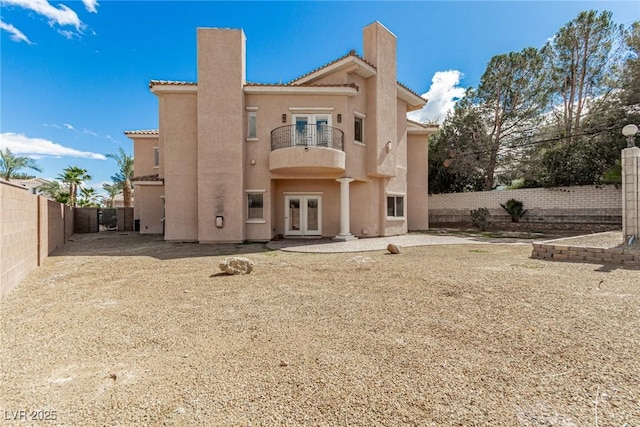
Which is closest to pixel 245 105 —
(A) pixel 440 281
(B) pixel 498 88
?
(A) pixel 440 281

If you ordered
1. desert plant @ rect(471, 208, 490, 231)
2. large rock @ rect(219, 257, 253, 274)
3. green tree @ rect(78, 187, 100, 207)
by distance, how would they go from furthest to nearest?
green tree @ rect(78, 187, 100, 207) < desert plant @ rect(471, 208, 490, 231) < large rock @ rect(219, 257, 253, 274)

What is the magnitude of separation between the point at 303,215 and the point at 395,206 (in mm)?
5744

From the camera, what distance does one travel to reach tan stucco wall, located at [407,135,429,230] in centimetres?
2114

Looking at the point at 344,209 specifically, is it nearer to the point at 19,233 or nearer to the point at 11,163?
the point at 19,233

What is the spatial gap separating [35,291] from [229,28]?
44.4 feet

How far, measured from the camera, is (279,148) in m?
14.4

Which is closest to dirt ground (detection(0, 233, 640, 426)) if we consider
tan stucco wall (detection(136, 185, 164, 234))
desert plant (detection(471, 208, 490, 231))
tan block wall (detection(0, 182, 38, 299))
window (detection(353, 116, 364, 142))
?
tan block wall (detection(0, 182, 38, 299))

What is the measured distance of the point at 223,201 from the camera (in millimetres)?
13977

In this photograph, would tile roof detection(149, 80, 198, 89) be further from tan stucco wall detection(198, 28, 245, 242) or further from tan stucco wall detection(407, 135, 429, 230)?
tan stucco wall detection(407, 135, 429, 230)

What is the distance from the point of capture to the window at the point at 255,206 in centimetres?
1475

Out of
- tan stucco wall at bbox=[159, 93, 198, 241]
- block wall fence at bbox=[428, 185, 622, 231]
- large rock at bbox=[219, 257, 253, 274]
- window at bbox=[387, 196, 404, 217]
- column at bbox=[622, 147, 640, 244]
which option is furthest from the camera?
block wall fence at bbox=[428, 185, 622, 231]

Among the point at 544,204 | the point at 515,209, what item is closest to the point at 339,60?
the point at 515,209

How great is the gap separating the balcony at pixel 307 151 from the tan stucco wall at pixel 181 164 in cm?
437

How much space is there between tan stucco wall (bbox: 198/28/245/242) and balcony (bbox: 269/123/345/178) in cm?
191
